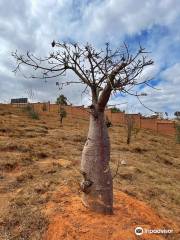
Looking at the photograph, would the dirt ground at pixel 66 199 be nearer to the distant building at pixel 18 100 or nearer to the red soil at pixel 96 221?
the red soil at pixel 96 221

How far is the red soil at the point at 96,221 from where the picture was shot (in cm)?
417

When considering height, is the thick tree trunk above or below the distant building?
below

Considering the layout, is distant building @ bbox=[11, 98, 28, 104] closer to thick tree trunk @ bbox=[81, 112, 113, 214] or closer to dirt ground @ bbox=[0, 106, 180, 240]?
dirt ground @ bbox=[0, 106, 180, 240]

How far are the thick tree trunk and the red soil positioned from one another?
154 mm

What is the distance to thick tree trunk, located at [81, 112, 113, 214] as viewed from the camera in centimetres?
466

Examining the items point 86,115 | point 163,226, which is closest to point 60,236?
point 163,226

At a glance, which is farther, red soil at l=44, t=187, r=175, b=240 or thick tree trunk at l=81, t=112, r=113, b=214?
thick tree trunk at l=81, t=112, r=113, b=214

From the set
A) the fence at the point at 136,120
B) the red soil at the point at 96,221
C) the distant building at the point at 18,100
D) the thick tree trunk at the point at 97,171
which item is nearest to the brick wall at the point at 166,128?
the fence at the point at 136,120

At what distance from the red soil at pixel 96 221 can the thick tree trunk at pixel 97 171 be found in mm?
154

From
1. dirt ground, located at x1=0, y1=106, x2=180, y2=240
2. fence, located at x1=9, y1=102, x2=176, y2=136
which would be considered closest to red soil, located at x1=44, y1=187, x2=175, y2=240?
dirt ground, located at x1=0, y1=106, x2=180, y2=240

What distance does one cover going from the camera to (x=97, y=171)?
4.68 m

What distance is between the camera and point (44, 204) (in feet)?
17.0

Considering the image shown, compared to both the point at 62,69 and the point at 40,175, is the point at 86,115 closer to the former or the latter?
the point at 40,175

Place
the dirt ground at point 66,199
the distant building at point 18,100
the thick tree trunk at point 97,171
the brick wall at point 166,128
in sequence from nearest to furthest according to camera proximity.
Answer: the dirt ground at point 66,199 → the thick tree trunk at point 97,171 → the brick wall at point 166,128 → the distant building at point 18,100
